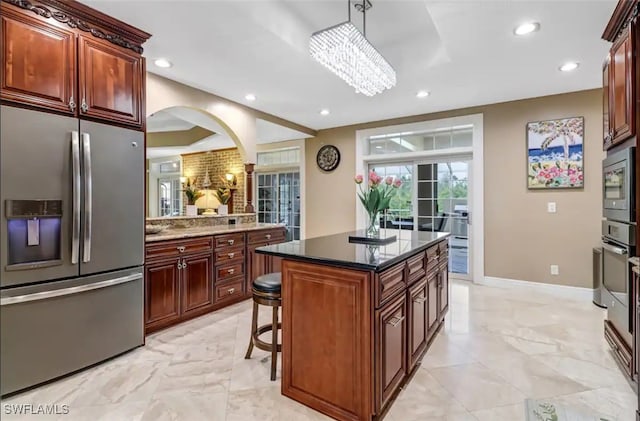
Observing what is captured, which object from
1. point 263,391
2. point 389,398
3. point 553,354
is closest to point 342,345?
point 389,398

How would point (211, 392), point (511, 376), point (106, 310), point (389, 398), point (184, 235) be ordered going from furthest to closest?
1. point (184, 235)
2. point (106, 310)
3. point (511, 376)
4. point (211, 392)
5. point (389, 398)

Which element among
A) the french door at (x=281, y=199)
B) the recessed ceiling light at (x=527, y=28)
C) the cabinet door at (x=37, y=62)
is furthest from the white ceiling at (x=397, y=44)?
the french door at (x=281, y=199)

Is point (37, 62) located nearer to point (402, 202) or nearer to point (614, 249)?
point (614, 249)

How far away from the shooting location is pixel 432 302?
2.53m

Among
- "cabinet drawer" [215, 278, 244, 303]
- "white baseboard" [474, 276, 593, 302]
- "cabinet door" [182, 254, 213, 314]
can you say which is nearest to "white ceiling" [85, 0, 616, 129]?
"cabinet door" [182, 254, 213, 314]

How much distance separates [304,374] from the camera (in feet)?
6.12

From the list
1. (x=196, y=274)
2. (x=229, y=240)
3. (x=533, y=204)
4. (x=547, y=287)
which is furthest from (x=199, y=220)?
(x=547, y=287)

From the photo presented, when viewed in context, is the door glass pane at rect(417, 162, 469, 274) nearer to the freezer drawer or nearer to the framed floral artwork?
the framed floral artwork

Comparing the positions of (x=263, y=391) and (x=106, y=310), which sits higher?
(x=106, y=310)

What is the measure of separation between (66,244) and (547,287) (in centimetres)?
512

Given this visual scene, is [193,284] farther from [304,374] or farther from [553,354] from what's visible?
[553,354]

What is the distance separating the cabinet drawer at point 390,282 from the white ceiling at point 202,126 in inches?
147

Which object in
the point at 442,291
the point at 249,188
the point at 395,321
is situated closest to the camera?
the point at 395,321

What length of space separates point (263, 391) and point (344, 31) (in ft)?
7.80
